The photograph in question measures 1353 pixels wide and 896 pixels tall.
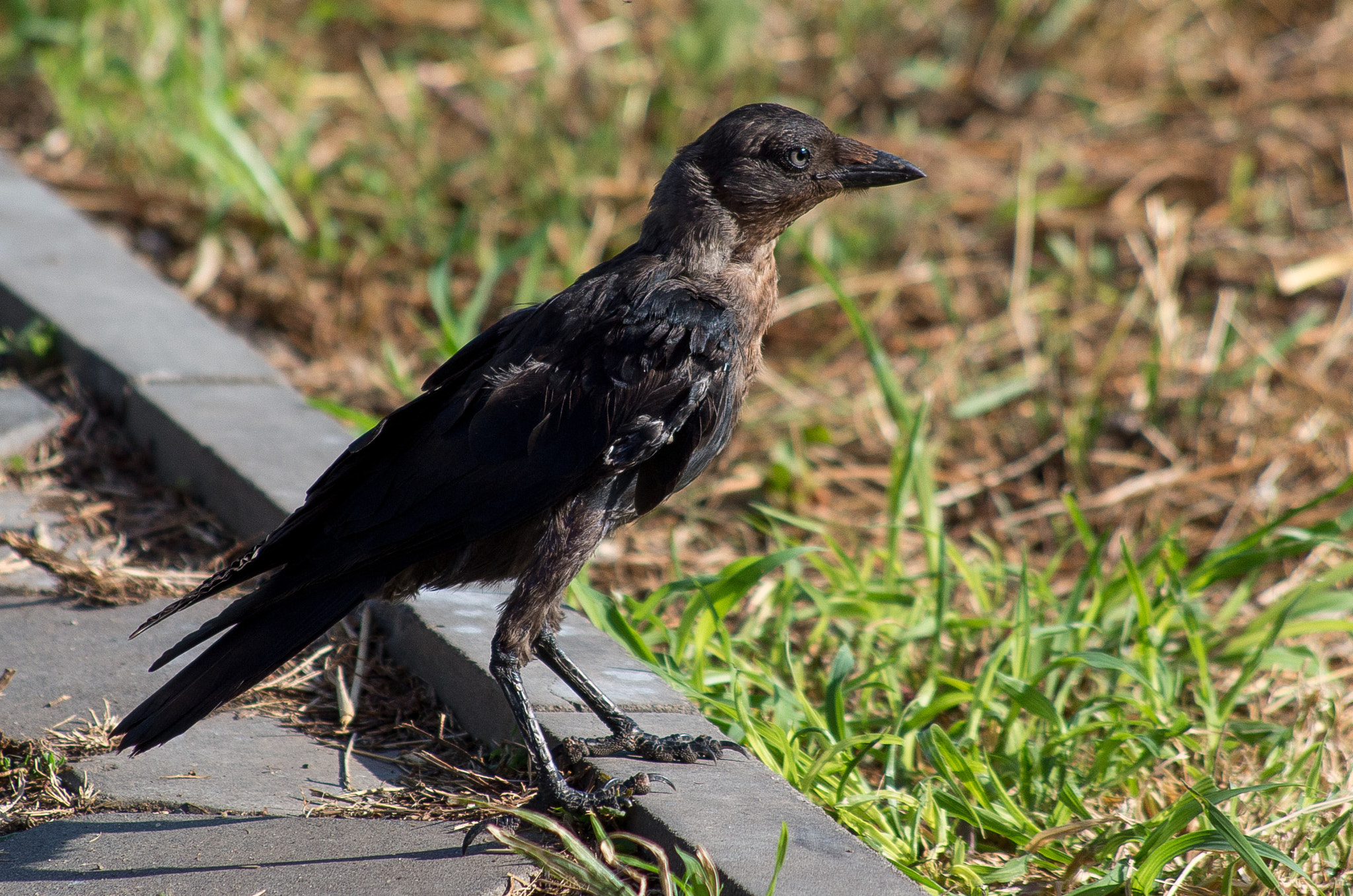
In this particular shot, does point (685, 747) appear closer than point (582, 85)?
Yes

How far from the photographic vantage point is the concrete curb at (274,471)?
2.21m

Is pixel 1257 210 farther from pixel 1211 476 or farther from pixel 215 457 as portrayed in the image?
pixel 215 457

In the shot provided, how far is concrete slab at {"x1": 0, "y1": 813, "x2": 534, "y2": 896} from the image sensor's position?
83.4 inches

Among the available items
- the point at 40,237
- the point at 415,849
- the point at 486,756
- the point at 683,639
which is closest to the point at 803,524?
the point at 683,639

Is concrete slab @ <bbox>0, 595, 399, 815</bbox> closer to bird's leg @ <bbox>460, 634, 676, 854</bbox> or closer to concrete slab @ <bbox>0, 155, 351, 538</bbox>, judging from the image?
bird's leg @ <bbox>460, 634, 676, 854</bbox>

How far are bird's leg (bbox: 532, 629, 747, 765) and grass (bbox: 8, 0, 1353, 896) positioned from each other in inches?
6.6

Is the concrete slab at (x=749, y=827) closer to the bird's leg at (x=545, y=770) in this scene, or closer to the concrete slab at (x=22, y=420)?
the bird's leg at (x=545, y=770)

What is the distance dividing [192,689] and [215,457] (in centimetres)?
122

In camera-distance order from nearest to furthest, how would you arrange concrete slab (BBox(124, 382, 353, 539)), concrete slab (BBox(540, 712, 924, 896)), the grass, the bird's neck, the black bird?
concrete slab (BBox(540, 712, 924, 896)) < the black bird < the grass < the bird's neck < concrete slab (BBox(124, 382, 353, 539))

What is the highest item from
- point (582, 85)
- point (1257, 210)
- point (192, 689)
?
point (582, 85)

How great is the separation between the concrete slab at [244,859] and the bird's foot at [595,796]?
0.11m

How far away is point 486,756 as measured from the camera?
2.64 metres

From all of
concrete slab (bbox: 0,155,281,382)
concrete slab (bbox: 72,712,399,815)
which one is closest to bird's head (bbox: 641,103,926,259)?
concrete slab (bbox: 72,712,399,815)

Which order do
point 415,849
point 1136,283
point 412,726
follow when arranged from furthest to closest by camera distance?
point 1136,283, point 412,726, point 415,849
